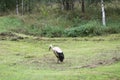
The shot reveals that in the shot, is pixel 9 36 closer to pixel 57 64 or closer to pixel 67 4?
pixel 57 64

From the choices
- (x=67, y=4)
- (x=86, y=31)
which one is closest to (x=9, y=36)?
(x=86, y=31)

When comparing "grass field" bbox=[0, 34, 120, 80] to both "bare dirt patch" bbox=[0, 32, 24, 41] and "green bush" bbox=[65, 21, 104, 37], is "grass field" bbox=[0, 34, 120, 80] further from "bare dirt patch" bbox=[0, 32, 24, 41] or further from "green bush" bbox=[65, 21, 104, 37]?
"green bush" bbox=[65, 21, 104, 37]

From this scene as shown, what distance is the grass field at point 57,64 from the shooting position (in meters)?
16.3

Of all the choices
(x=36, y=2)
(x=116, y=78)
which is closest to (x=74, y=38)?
(x=116, y=78)

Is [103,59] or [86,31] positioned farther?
[86,31]

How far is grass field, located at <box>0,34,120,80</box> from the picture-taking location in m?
16.3

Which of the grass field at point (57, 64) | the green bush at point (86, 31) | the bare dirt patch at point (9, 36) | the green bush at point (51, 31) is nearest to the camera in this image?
the grass field at point (57, 64)

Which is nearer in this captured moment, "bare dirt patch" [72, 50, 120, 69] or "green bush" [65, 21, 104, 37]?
"bare dirt patch" [72, 50, 120, 69]

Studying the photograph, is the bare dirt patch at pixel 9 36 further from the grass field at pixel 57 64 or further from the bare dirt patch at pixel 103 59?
the bare dirt patch at pixel 103 59

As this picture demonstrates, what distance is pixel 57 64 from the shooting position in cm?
2009

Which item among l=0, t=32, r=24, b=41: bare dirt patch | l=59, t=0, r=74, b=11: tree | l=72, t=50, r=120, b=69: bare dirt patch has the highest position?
l=59, t=0, r=74, b=11: tree

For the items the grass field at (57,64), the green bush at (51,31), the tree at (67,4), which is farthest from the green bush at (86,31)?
the tree at (67,4)

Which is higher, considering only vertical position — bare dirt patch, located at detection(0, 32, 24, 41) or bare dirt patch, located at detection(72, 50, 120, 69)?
bare dirt patch, located at detection(0, 32, 24, 41)

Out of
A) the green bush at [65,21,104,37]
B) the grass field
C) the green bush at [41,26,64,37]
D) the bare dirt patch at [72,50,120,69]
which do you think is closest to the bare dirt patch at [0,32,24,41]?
the grass field
